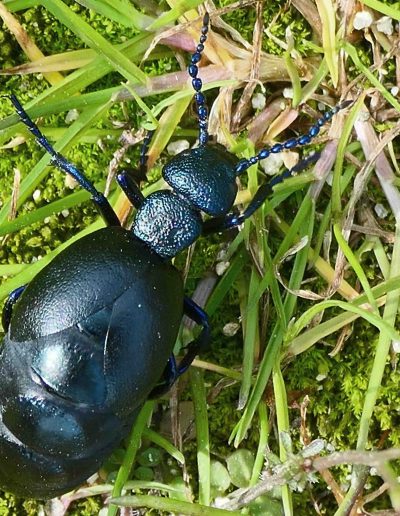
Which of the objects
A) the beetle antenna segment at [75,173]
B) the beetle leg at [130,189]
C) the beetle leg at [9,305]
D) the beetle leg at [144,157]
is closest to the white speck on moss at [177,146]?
the beetle leg at [144,157]

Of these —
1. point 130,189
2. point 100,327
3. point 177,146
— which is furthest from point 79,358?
point 177,146

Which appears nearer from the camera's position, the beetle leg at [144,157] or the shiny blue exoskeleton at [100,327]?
the shiny blue exoskeleton at [100,327]

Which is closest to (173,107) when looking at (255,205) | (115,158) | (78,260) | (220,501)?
(115,158)

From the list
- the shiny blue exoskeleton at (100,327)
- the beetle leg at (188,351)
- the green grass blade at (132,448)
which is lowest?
the green grass blade at (132,448)

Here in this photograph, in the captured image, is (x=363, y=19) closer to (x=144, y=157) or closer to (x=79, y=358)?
(x=144, y=157)

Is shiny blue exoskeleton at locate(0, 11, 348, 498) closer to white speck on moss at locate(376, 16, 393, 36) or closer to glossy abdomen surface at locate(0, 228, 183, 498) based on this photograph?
glossy abdomen surface at locate(0, 228, 183, 498)

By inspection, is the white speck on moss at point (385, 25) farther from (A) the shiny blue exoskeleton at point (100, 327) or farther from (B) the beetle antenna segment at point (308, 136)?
(A) the shiny blue exoskeleton at point (100, 327)

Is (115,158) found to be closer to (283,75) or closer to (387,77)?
(283,75)

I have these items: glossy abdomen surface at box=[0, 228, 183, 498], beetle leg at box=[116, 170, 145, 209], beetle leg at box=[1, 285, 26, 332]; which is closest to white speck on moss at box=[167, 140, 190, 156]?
beetle leg at box=[116, 170, 145, 209]
